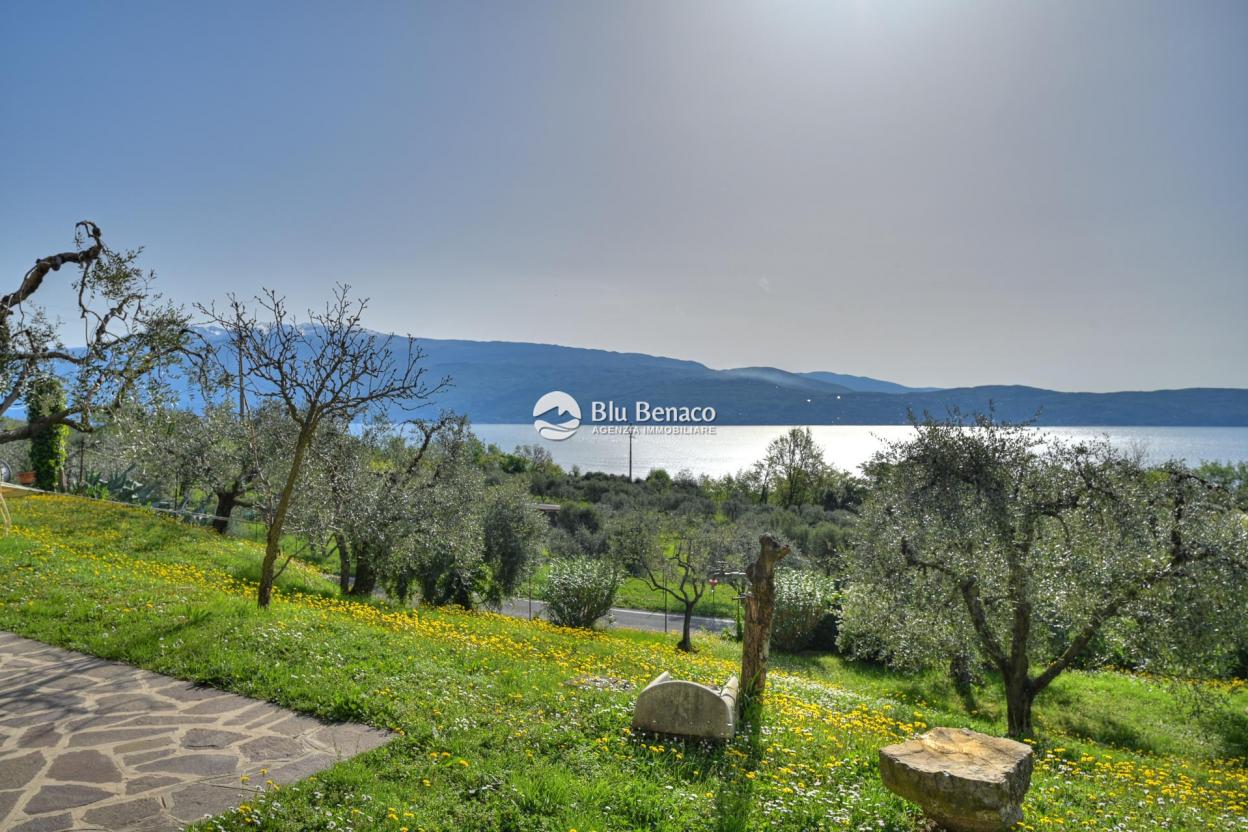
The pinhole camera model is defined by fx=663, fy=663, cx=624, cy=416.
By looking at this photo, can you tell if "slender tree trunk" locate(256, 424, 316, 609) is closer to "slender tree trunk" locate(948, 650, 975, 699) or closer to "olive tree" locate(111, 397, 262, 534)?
"olive tree" locate(111, 397, 262, 534)

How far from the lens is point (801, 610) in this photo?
95.5ft

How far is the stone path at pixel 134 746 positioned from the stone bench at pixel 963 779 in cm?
531

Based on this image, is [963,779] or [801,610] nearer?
[963,779]

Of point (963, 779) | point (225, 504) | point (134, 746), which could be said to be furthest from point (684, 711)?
point (225, 504)

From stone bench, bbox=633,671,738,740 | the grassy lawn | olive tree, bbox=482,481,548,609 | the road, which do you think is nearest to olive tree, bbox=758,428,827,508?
the road

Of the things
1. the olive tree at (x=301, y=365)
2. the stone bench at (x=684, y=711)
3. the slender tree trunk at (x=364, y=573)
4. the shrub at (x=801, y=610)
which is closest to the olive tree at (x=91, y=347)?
the olive tree at (x=301, y=365)

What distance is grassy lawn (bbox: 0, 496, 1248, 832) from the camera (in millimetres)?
6125

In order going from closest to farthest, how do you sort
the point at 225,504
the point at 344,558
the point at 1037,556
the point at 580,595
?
the point at 1037,556, the point at 344,558, the point at 225,504, the point at 580,595

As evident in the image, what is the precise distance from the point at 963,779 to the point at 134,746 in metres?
7.97

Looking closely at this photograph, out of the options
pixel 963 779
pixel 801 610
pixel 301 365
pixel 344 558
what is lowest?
pixel 801 610

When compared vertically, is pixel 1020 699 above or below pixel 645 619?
above

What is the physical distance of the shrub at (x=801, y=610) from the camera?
2906 cm

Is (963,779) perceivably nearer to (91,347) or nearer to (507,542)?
(91,347)

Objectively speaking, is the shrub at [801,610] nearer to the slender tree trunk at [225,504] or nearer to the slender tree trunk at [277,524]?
the slender tree trunk at [277,524]
